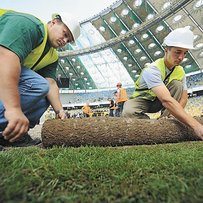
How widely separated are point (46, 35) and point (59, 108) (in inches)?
Answer: 33.6

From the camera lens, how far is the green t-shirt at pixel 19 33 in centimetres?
174

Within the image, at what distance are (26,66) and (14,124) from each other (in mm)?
1059

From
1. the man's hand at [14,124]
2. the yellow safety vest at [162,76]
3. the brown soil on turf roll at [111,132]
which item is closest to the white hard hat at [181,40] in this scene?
the yellow safety vest at [162,76]

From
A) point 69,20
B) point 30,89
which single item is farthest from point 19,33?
point 69,20

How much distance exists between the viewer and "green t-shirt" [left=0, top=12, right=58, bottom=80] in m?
1.74

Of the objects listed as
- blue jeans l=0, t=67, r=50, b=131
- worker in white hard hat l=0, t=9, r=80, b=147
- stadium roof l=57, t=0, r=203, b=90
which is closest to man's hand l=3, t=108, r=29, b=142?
worker in white hard hat l=0, t=9, r=80, b=147

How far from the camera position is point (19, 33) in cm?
182

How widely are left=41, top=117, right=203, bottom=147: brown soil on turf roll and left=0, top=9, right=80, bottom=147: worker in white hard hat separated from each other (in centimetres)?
31

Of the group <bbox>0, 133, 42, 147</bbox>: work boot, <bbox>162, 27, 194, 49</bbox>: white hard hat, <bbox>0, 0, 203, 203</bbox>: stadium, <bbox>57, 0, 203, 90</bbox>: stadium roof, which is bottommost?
<bbox>57, 0, 203, 90</bbox>: stadium roof

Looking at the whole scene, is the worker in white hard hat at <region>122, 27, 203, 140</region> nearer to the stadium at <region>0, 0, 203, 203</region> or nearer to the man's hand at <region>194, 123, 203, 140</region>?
the man's hand at <region>194, 123, 203, 140</region>

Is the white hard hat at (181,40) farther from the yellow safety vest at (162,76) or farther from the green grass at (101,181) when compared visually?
the green grass at (101,181)

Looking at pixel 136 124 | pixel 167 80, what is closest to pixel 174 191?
pixel 136 124

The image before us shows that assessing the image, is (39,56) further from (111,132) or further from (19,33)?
(111,132)

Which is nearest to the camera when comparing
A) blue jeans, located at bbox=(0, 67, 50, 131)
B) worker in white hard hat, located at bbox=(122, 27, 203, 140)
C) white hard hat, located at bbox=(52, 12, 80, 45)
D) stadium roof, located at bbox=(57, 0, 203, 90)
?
blue jeans, located at bbox=(0, 67, 50, 131)
